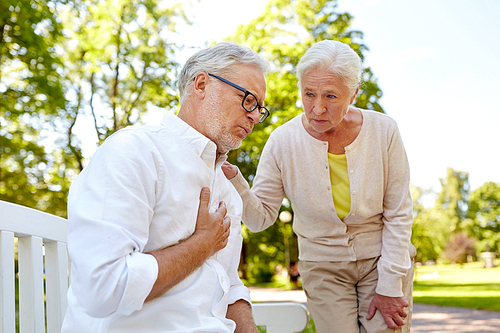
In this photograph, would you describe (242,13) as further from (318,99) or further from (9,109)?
(318,99)

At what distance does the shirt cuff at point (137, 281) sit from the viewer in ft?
3.97

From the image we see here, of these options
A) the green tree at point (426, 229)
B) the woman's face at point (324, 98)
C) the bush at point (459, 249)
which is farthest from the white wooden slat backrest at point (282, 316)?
the bush at point (459, 249)

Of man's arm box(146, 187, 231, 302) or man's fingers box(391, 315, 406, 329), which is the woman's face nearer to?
man's arm box(146, 187, 231, 302)

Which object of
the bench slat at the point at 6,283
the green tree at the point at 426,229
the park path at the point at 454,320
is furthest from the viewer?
the green tree at the point at 426,229

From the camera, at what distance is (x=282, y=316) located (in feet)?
7.02

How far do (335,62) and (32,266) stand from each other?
1624 millimetres

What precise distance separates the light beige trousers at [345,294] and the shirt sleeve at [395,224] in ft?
0.34

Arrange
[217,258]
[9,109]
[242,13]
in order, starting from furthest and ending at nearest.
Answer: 1. [242,13]
2. [9,109]
3. [217,258]

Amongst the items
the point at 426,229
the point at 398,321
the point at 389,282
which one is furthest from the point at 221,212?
the point at 426,229

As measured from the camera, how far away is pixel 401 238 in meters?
2.35

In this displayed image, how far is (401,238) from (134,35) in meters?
11.3

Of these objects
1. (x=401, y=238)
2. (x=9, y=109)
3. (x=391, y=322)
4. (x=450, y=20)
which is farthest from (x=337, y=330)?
(x=450, y=20)

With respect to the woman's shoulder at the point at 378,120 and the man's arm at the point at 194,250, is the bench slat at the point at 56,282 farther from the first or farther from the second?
the woman's shoulder at the point at 378,120

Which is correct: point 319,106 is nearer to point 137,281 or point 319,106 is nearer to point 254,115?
point 254,115
